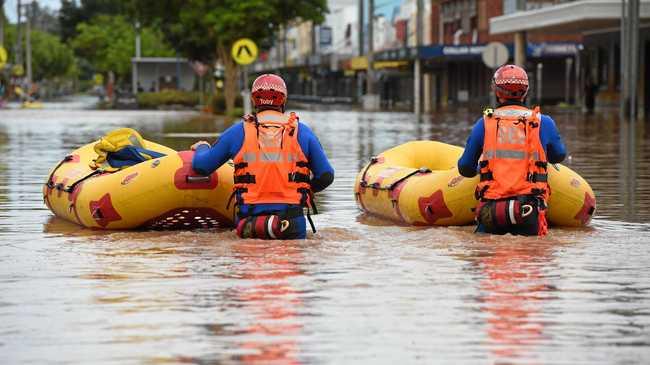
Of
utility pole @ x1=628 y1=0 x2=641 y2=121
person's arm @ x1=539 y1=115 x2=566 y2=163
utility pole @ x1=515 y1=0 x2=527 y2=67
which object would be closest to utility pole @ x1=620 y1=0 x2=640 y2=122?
utility pole @ x1=628 y1=0 x2=641 y2=121

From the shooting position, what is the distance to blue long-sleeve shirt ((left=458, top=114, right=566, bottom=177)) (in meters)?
12.9

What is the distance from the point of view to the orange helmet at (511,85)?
510 inches

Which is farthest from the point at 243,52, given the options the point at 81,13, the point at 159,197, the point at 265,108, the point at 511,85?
the point at 81,13

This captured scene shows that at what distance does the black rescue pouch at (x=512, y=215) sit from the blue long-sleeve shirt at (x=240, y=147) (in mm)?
1214

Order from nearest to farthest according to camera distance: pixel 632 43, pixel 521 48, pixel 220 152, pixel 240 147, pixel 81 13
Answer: pixel 240 147 → pixel 220 152 → pixel 632 43 → pixel 521 48 → pixel 81 13

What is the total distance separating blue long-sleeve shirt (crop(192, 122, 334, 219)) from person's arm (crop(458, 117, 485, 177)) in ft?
3.57

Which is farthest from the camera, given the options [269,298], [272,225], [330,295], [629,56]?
[629,56]

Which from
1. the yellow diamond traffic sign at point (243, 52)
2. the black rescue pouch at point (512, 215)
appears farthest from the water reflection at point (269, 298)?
the yellow diamond traffic sign at point (243, 52)

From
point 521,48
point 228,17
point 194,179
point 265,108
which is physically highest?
point 228,17

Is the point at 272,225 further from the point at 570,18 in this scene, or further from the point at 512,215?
the point at 570,18

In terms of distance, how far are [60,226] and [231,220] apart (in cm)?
162

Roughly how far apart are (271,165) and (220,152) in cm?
45

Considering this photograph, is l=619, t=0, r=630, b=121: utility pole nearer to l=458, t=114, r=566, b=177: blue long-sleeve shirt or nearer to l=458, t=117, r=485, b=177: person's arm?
l=458, t=114, r=566, b=177: blue long-sleeve shirt

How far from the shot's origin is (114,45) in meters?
133
